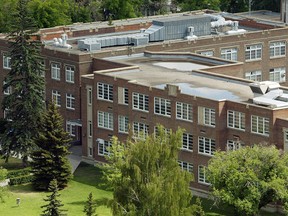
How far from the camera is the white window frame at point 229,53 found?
160 meters

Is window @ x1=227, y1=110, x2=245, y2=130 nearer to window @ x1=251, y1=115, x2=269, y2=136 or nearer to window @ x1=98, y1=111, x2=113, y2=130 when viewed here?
window @ x1=251, y1=115, x2=269, y2=136

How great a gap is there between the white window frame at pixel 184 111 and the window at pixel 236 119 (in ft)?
13.1

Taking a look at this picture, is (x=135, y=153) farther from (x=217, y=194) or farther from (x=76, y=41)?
(x=76, y=41)

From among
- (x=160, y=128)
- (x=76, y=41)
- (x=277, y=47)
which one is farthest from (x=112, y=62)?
(x=160, y=128)

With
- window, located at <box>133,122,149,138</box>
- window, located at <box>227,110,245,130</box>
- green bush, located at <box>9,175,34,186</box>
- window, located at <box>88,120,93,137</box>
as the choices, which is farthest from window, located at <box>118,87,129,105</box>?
window, located at <box>227,110,245,130</box>

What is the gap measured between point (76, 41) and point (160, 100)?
88.9ft

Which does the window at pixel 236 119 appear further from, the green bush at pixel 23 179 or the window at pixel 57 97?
the window at pixel 57 97

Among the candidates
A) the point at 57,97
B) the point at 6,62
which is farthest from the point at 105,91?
the point at 6,62

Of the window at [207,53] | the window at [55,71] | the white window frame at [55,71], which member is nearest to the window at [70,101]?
the white window frame at [55,71]

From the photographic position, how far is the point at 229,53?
160250mm

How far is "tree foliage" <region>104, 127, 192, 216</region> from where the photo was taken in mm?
107312

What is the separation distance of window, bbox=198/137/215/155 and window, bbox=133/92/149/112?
7.13 metres

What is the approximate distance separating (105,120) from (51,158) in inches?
371

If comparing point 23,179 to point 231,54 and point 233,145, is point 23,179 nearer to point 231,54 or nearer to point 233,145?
point 233,145
